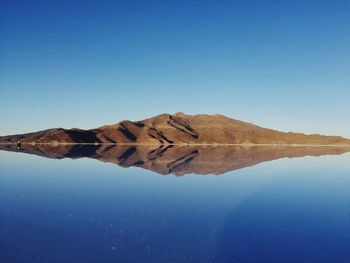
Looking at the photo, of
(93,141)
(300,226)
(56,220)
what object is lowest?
(300,226)

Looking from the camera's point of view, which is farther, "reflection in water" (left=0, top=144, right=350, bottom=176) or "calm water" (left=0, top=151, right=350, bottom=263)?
"reflection in water" (left=0, top=144, right=350, bottom=176)

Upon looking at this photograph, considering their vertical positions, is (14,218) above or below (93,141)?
below

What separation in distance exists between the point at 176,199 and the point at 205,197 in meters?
1.77

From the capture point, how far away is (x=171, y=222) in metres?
13.6

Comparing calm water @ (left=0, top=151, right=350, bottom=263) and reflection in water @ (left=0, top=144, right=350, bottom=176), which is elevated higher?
reflection in water @ (left=0, top=144, right=350, bottom=176)

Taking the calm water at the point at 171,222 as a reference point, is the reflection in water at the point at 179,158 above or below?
above

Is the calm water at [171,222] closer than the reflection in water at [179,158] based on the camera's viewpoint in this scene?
Yes

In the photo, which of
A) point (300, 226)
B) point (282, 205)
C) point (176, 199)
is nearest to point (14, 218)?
point (176, 199)

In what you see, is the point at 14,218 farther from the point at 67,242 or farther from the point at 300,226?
the point at 300,226

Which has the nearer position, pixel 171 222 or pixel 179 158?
pixel 171 222

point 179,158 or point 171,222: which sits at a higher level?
point 179,158

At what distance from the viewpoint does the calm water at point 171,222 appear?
9.82m

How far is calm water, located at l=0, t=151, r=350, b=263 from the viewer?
9.82 m

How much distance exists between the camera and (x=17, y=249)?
969 cm
